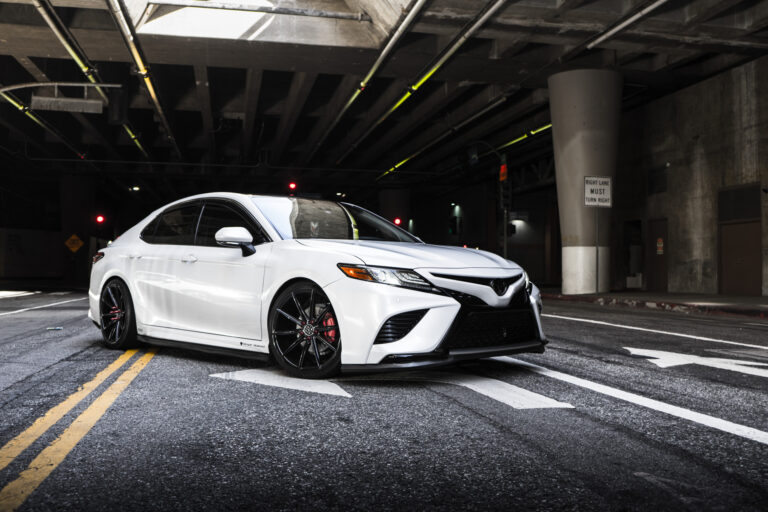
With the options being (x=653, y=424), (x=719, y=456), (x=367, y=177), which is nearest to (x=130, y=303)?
(x=653, y=424)

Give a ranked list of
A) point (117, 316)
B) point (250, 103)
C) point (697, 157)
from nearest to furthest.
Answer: point (117, 316), point (697, 157), point (250, 103)

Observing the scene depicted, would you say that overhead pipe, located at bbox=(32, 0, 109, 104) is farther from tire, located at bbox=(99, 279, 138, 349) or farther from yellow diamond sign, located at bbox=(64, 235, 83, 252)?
yellow diamond sign, located at bbox=(64, 235, 83, 252)

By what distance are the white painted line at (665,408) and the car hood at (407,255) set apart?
0.92 m

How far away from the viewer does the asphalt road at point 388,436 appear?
2801mm

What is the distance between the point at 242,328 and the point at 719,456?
3.61 metres

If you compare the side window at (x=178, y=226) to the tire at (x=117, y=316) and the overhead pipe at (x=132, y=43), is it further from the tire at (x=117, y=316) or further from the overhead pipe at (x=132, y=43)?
the overhead pipe at (x=132, y=43)

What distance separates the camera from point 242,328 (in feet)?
18.9

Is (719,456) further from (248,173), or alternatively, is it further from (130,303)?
(248,173)

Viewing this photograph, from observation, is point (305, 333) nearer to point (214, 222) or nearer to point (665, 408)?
point (214, 222)

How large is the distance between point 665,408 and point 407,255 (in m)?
1.94

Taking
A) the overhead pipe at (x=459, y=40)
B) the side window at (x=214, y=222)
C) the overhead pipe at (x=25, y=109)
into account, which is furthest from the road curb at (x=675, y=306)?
the overhead pipe at (x=25, y=109)

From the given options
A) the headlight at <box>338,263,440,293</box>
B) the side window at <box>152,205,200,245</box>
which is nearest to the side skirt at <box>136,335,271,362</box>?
the side window at <box>152,205,200,245</box>

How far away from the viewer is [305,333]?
207 inches

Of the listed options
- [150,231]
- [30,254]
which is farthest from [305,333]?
[30,254]
